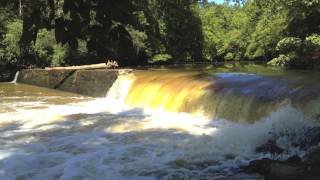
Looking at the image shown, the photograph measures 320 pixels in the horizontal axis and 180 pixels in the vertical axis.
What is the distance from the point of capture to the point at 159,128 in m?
12.6

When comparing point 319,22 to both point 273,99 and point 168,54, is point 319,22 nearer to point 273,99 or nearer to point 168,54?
point 168,54

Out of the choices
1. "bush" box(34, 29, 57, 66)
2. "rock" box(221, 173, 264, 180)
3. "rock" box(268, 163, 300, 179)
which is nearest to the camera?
"rock" box(268, 163, 300, 179)

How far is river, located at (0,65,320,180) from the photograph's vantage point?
896 cm

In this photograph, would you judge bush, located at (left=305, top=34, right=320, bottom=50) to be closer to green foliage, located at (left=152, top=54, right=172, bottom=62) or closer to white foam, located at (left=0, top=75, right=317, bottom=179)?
green foliage, located at (left=152, top=54, right=172, bottom=62)

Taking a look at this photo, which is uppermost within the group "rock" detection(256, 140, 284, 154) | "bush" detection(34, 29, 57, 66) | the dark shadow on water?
"bush" detection(34, 29, 57, 66)

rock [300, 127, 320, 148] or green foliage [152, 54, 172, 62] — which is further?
A: green foliage [152, 54, 172, 62]

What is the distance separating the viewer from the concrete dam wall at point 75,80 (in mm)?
20125

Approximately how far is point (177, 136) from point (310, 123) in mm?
2649

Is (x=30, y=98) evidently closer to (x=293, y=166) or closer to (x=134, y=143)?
(x=134, y=143)

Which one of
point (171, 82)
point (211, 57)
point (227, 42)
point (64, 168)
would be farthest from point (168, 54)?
point (64, 168)

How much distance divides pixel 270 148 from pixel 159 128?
371 cm

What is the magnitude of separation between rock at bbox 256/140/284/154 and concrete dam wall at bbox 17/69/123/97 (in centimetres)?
1075

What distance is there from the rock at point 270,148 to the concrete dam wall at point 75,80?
35.3 ft

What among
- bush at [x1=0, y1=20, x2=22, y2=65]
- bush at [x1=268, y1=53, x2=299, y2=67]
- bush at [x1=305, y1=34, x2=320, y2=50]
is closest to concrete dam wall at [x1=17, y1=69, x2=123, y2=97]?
bush at [x1=0, y1=20, x2=22, y2=65]
